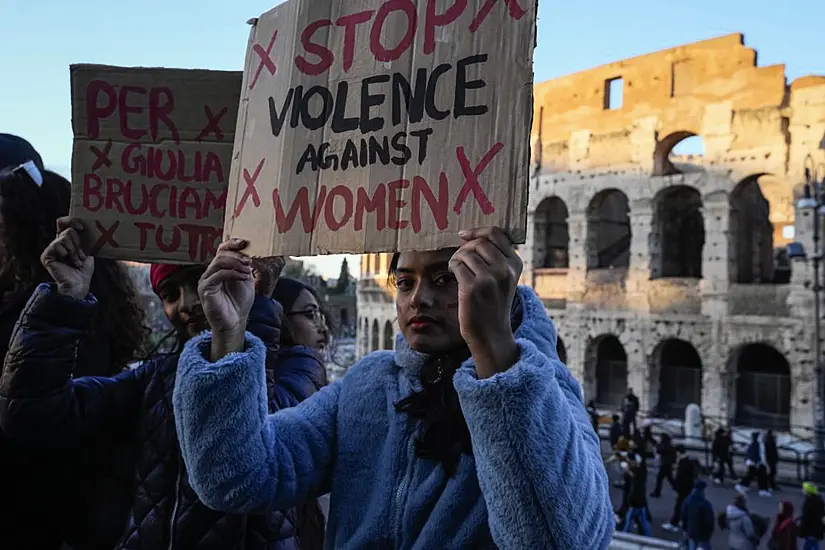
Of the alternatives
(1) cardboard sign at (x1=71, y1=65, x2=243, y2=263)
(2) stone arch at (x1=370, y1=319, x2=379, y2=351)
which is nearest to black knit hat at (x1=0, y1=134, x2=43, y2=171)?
(1) cardboard sign at (x1=71, y1=65, x2=243, y2=263)

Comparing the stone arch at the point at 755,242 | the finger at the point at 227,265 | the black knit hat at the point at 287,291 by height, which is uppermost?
the stone arch at the point at 755,242

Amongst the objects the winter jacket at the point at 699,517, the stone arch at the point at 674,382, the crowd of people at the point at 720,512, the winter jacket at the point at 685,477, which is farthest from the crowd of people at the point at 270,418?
the stone arch at the point at 674,382

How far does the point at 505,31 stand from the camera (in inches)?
59.1

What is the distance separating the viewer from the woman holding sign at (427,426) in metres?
1.27

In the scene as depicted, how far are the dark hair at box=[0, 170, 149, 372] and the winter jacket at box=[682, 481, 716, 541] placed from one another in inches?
307

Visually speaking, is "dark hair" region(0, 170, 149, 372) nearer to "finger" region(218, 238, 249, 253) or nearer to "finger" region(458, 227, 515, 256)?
"finger" region(218, 238, 249, 253)

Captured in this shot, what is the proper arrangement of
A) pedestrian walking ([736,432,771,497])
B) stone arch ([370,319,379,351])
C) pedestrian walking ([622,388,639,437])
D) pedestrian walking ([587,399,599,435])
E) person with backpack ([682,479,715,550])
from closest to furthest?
person with backpack ([682,479,715,550]) → pedestrian walking ([736,432,771,497]) → pedestrian walking ([622,388,639,437]) → pedestrian walking ([587,399,599,435]) → stone arch ([370,319,379,351])

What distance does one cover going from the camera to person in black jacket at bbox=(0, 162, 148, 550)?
7.85ft

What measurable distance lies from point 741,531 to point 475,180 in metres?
8.33

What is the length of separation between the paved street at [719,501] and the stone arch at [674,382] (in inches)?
191

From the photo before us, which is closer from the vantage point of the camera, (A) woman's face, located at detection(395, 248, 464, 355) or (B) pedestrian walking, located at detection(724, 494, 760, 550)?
(A) woman's face, located at detection(395, 248, 464, 355)

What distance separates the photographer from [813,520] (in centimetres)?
811

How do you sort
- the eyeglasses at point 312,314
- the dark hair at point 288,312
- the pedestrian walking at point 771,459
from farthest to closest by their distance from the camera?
the pedestrian walking at point 771,459
the eyeglasses at point 312,314
the dark hair at point 288,312

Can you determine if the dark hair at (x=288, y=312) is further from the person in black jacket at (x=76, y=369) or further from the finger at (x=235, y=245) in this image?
the finger at (x=235, y=245)
